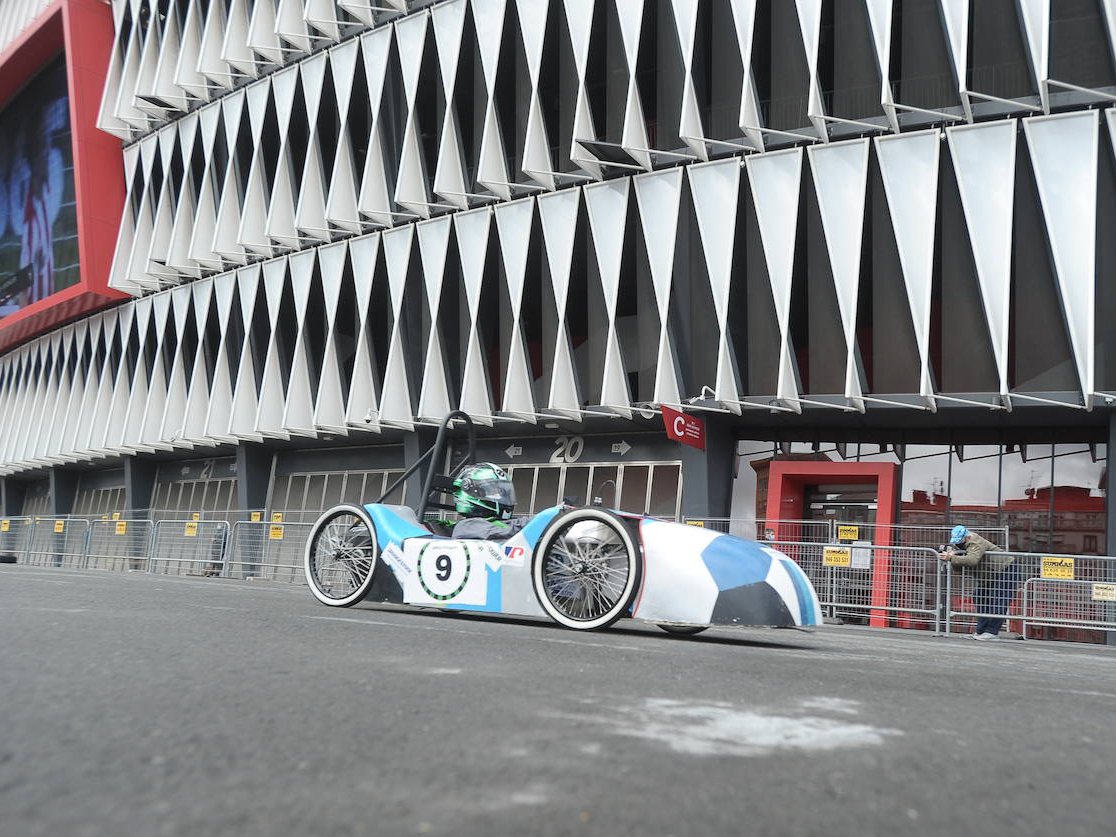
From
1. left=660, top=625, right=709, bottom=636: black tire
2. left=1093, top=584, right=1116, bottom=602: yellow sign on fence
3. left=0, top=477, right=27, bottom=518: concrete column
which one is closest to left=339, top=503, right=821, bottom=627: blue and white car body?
left=660, top=625, right=709, bottom=636: black tire

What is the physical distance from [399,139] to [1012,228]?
582 inches

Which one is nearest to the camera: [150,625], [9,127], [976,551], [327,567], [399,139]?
[150,625]

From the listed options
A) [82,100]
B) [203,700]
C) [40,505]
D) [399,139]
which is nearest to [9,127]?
[82,100]

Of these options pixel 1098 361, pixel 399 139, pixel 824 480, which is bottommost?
pixel 824 480

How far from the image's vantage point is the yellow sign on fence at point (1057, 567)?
507 inches

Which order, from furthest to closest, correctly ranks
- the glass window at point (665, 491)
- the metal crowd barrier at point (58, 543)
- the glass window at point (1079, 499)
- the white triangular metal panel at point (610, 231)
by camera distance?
the metal crowd barrier at point (58, 543), the glass window at point (665, 491), the white triangular metal panel at point (610, 231), the glass window at point (1079, 499)

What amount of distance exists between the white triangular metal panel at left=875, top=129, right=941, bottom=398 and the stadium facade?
5 centimetres

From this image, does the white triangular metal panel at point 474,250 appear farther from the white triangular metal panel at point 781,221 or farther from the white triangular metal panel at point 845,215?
the white triangular metal panel at point 845,215

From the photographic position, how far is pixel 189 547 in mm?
20141

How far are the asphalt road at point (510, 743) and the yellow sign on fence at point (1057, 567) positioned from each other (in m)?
8.16

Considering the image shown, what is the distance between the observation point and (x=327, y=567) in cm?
930

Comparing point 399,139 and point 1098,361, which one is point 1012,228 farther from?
point 399,139

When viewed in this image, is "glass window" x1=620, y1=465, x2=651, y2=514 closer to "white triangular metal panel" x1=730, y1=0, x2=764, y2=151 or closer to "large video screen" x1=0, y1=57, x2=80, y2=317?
"white triangular metal panel" x1=730, y1=0, x2=764, y2=151

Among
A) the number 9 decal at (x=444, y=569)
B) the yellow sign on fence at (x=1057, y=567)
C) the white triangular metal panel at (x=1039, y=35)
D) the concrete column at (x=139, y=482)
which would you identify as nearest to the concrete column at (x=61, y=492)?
the concrete column at (x=139, y=482)
